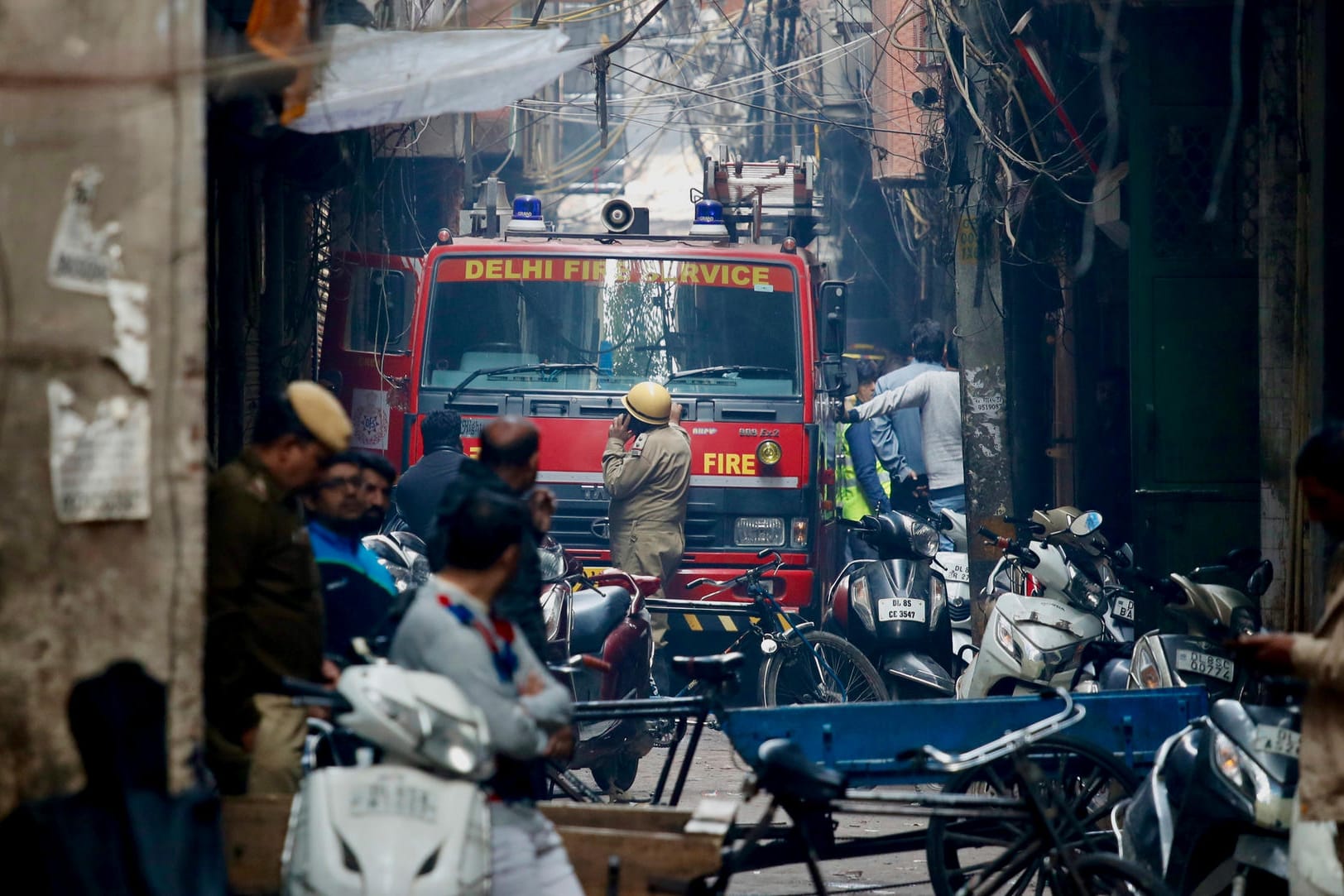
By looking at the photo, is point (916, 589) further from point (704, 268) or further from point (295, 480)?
point (295, 480)

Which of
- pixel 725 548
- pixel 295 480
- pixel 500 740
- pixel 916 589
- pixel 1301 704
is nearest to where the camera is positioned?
pixel 500 740

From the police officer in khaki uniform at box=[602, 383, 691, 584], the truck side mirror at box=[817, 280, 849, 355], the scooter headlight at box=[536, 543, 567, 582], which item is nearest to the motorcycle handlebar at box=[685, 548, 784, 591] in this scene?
the police officer in khaki uniform at box=[602, 383, 691, 584]

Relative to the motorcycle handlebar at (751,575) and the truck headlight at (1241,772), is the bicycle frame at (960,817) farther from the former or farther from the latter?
the motorcycle handlebar at (751,575)

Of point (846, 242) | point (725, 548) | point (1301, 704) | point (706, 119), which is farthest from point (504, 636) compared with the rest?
point (706, 119)

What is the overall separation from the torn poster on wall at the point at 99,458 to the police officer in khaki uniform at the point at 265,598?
54cm

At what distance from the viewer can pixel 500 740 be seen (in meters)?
2.98

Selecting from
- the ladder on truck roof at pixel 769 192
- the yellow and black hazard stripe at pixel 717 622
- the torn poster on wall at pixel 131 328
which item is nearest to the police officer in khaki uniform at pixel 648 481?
the yellow and black hazard stripe at pixel 717 622

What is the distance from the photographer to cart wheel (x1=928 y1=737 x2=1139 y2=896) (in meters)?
4.39

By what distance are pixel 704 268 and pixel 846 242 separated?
56.1 ft

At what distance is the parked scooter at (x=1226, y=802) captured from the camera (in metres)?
3.70

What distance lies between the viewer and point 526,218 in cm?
978

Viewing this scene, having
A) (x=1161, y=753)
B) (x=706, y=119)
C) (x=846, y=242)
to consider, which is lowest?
(x=1161, y=753)

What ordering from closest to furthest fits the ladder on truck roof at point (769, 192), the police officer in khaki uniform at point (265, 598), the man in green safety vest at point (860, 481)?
1. the police officer in khaki uniform at point (265, 598)
2. the ladder on truck roof at point (769, 192)
3. the man in green safety vest at point (860, 481)

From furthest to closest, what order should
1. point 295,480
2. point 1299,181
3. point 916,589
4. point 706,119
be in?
point 706,119 → point 916,589 → point 1299,181 → point 295,480
